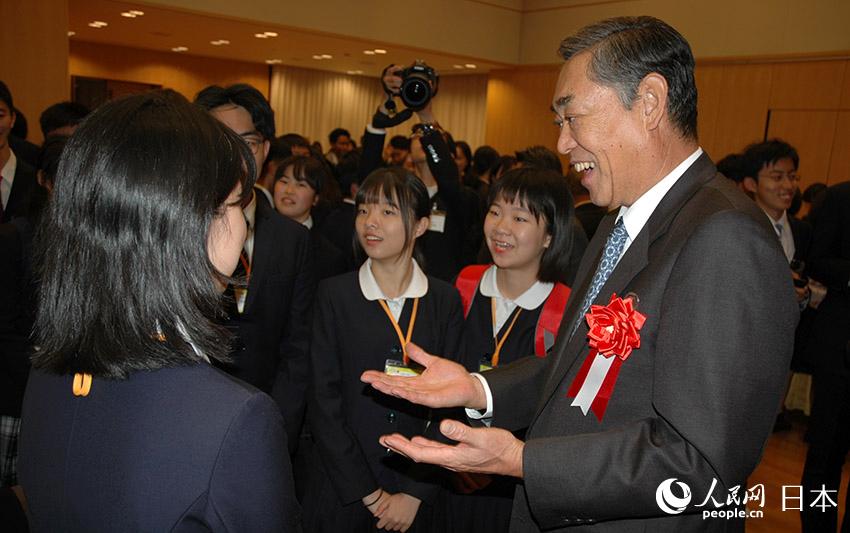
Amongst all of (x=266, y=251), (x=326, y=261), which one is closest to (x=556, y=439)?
(x=266, y=251)

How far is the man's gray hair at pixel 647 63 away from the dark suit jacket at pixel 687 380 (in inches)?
6.9

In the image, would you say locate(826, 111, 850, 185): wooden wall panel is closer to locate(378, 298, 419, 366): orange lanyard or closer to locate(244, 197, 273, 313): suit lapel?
locate(378, 298, 419, 366): orange lanyard

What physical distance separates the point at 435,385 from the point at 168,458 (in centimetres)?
77

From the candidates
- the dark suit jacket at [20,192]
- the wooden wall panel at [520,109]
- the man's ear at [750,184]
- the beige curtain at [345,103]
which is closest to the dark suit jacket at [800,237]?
the man's ear at [750,184]

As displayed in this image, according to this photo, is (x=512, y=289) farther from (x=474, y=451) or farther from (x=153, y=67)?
(x=153, y=67)

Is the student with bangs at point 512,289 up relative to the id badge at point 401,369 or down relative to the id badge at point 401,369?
up

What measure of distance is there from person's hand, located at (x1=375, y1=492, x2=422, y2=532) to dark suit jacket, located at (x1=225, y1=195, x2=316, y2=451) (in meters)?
0.47

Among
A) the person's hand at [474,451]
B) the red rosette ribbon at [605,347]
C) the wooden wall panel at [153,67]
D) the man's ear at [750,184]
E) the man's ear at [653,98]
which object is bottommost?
the person's hand at [474,451]

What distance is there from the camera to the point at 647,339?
1235 millimetres

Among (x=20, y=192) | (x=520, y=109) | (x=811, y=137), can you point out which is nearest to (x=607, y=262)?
(x=20, y=192)

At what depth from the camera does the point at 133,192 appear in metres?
0.94

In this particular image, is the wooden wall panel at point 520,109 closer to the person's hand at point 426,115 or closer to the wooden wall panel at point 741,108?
the wooden wall panel at point 741,108

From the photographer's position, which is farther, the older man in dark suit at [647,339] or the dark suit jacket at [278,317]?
the dark suit jacket at [278,317]

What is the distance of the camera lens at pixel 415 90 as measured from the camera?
12.7 feet
